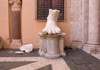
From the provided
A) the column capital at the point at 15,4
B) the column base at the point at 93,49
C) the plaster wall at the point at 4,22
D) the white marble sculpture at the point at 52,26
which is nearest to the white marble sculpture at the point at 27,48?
the plaster wall at the point at 4,22

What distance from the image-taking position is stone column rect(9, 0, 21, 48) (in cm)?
821

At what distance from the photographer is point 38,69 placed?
459cm

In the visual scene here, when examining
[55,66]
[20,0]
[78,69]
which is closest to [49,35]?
[55,66]

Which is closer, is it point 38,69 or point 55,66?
point 38,69

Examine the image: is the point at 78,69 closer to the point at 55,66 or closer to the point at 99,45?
the point at 55,66

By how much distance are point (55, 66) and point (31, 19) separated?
382cm

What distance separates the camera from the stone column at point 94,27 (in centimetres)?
676

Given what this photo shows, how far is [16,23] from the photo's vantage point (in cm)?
824

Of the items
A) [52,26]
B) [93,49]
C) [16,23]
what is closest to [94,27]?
[93,49]

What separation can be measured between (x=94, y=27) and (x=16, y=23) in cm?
331

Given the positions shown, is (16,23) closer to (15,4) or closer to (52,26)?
(15,4)

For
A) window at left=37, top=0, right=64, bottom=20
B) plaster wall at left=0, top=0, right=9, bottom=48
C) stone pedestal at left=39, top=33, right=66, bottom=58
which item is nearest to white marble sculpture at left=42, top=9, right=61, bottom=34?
stone pedestal at left=39, top=33, right=66, bottom=58

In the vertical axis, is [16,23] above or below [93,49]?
above

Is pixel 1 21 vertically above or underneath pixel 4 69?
above
